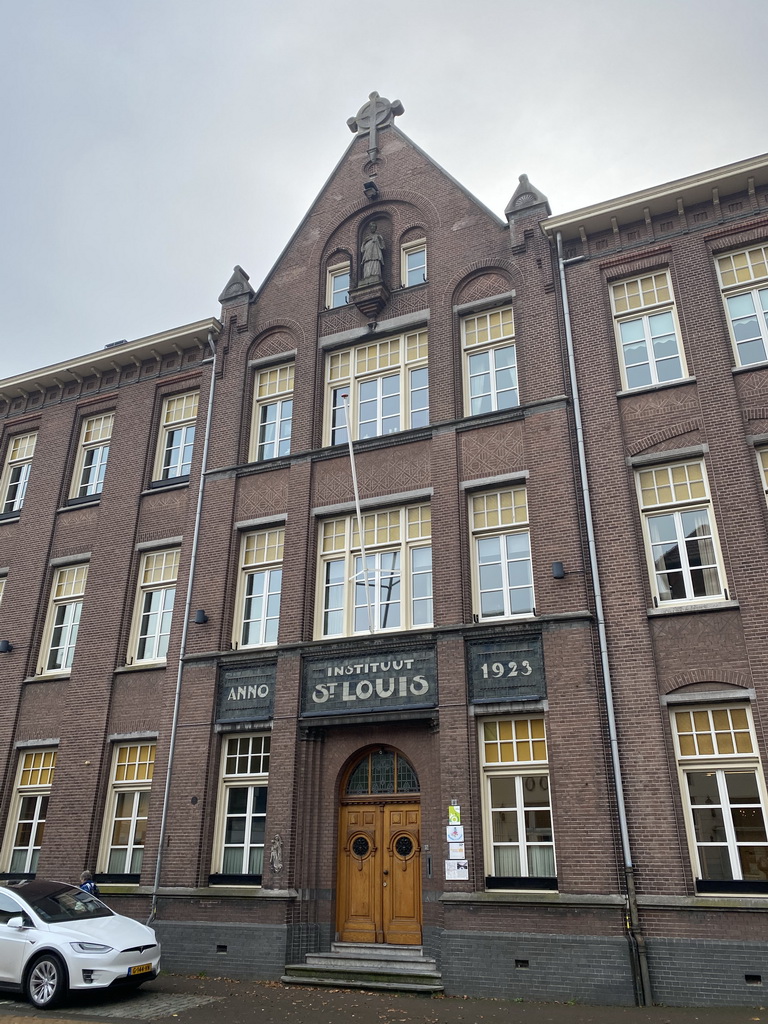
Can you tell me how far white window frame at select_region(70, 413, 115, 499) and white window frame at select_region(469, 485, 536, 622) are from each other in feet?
34.0

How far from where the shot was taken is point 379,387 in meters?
17.5

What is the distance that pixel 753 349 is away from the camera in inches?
566

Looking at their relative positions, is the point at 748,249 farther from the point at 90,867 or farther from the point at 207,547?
the point at 90,867

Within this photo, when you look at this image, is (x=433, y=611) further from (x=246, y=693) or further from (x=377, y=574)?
(x=246, y=693)

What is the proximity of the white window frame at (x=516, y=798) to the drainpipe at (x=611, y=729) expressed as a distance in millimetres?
1145

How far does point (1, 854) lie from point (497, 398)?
14255 millimetres

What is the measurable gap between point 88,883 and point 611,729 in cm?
990

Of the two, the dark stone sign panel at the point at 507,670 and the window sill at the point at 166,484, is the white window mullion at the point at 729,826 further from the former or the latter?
the window sill at the point at 166,484

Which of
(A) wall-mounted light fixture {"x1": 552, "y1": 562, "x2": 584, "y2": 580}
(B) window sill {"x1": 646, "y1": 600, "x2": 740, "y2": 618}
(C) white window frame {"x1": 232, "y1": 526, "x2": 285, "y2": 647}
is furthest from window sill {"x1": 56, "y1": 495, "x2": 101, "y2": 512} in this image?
(B) window sill {"x1": 646, "y1": 600, "x2": 740, "y2": 618}

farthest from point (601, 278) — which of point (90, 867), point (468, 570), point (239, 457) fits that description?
point (90, 867)

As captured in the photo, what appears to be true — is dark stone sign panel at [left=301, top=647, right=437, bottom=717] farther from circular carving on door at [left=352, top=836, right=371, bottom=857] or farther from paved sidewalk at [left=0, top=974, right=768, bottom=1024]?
paved sidewalk at [left=0, top=974, right=768, bottom=1024]

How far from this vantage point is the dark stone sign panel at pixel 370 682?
14297 mm

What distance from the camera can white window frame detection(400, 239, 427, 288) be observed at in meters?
18.0

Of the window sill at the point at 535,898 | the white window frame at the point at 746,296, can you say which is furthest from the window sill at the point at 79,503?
the white window frame at the point at 746,296
